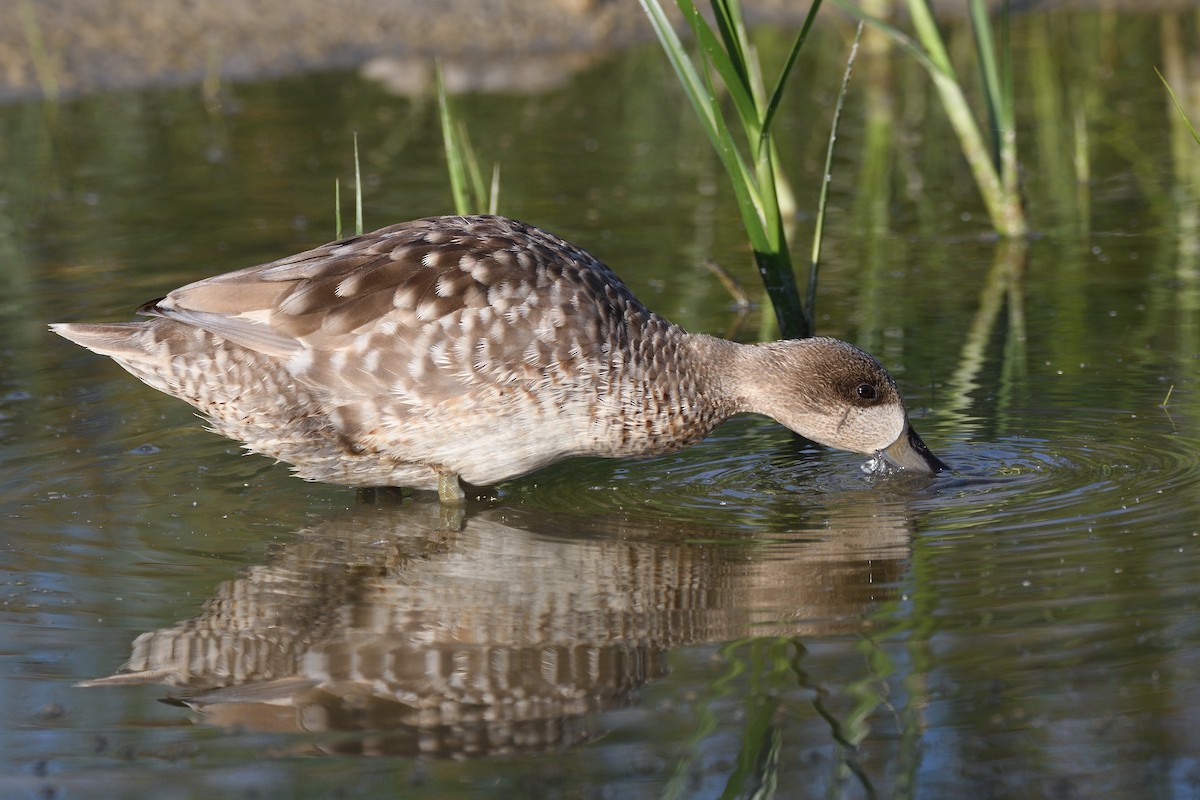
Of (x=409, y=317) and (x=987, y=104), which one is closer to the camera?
(x=409, y=317)

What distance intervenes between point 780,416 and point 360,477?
166 cm

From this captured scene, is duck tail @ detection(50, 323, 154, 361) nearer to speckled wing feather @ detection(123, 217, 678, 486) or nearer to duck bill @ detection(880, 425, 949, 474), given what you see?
speckled wing feather @ detection(123, 217, 678, 486)

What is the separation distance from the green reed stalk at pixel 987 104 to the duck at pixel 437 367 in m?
2.40

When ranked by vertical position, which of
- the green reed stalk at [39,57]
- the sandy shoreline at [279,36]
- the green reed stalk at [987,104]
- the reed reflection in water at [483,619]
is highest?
the sandy shoreline at [279,36]

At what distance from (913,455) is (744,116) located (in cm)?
171

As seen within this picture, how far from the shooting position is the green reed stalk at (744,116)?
6.88 meters

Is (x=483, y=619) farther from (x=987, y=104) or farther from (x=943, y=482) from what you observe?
(x=987, y=104)

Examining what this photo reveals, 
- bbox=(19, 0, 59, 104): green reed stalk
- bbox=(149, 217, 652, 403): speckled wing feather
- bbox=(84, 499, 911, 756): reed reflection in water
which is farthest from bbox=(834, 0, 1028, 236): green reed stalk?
bbox=(19, 0, 59, 104): green reed stalk

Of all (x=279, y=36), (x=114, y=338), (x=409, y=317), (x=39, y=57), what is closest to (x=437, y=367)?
(x=409, y=317)

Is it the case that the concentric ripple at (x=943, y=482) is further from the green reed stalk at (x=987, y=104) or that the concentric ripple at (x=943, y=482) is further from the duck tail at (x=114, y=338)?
the green reed stalk at (x=987, y=104)

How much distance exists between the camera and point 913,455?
644 cm

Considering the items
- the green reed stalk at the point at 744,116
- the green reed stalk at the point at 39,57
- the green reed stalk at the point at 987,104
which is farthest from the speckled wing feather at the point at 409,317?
the green reed stalk at the point at 39,57

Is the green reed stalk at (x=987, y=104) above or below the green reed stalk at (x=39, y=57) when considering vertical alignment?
below

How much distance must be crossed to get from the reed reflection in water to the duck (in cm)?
30
